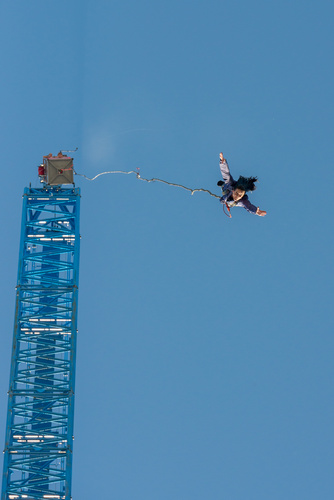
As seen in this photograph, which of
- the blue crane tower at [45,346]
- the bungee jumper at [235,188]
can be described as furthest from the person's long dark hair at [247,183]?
the blue crane tower at [45,346]

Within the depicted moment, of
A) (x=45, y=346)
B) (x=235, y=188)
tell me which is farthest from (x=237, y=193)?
(x=45, y=346)

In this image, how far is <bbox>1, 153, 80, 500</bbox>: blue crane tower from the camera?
47.8 m

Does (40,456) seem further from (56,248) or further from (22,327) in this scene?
(56,248)

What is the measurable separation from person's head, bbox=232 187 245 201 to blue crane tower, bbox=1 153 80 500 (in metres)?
13.2

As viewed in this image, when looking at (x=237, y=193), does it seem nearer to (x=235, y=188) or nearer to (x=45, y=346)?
(x=235, y=188)

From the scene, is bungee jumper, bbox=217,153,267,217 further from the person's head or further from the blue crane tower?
the blue crane tower

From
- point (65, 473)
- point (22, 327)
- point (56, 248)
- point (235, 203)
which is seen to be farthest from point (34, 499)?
point (235, 203)

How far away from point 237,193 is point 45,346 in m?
15.2

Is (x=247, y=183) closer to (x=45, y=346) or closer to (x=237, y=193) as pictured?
(x=237, y=193)

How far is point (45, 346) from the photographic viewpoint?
164 feet

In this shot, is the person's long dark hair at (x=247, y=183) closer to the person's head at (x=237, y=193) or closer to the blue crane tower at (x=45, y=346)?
the person's head at (x=237, y=193)

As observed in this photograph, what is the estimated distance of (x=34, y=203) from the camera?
5244cm

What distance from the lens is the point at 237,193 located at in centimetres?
4050

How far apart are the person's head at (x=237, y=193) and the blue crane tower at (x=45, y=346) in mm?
13198
